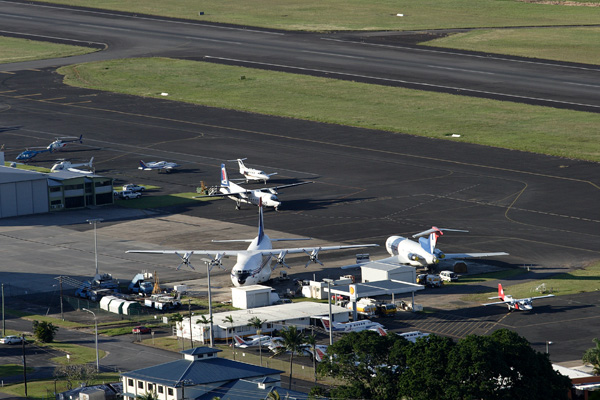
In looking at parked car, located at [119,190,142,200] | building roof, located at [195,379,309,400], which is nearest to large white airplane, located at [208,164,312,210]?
parked car, located at [119,190,142,200]

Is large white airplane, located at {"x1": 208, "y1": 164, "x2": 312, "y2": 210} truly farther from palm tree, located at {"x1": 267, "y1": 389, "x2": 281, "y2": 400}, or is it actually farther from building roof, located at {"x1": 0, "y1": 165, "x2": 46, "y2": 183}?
palm tree, located at {"x1": 267, "y1": 389, "x2": 281, "y2": 400}

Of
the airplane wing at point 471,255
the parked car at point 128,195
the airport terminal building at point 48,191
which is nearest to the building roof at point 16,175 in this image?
the airport terminal building at point 48,191

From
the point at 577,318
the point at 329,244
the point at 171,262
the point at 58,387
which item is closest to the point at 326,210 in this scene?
the point at 329,244

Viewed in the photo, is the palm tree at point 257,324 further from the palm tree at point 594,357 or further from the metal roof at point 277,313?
the palm tree at point 594,357

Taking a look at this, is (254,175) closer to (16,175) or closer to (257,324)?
(16,175)

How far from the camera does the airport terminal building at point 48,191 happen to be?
185m

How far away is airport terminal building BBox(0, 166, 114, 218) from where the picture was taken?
185 m

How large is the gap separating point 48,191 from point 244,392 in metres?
102

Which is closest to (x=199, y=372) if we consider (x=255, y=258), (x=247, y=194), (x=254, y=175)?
(x=255, y=258)

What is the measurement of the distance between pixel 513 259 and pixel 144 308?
48.7 metres

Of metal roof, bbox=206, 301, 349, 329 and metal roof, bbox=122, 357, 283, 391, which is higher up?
metal roof, bbox=122, 357, 283, 391

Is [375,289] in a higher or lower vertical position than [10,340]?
higher

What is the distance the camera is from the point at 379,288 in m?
137

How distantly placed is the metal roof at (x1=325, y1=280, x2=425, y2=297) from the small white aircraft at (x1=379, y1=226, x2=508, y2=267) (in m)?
10.9
